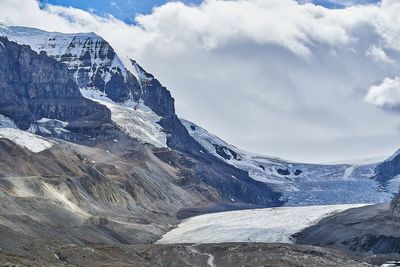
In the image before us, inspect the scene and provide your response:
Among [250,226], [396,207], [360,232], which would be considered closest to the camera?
[360,232]

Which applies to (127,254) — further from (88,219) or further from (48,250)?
(88,219)

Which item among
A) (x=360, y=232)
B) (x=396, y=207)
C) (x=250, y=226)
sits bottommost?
(x=250, y=226)

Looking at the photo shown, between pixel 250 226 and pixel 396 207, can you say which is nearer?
pixel 396 207

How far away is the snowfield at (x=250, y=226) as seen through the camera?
15150 cm

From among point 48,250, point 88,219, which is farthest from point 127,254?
point 88,219

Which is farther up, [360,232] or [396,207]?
[396,207]

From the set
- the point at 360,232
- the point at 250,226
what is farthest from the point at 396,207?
the point at 250,226

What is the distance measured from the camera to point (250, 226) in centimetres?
16675

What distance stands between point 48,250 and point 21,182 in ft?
194

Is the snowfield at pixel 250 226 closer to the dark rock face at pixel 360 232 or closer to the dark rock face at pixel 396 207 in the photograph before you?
the dark rock face at pixel 360 232

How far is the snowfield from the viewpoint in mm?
151500

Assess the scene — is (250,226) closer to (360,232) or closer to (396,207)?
(396,207)

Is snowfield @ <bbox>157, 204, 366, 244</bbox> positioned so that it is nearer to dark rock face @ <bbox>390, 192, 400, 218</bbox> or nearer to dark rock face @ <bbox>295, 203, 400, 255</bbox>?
dark rock face @ <bbox>295, 203, 400, 255</bbox>

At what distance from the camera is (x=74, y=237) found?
12875 centimetres
